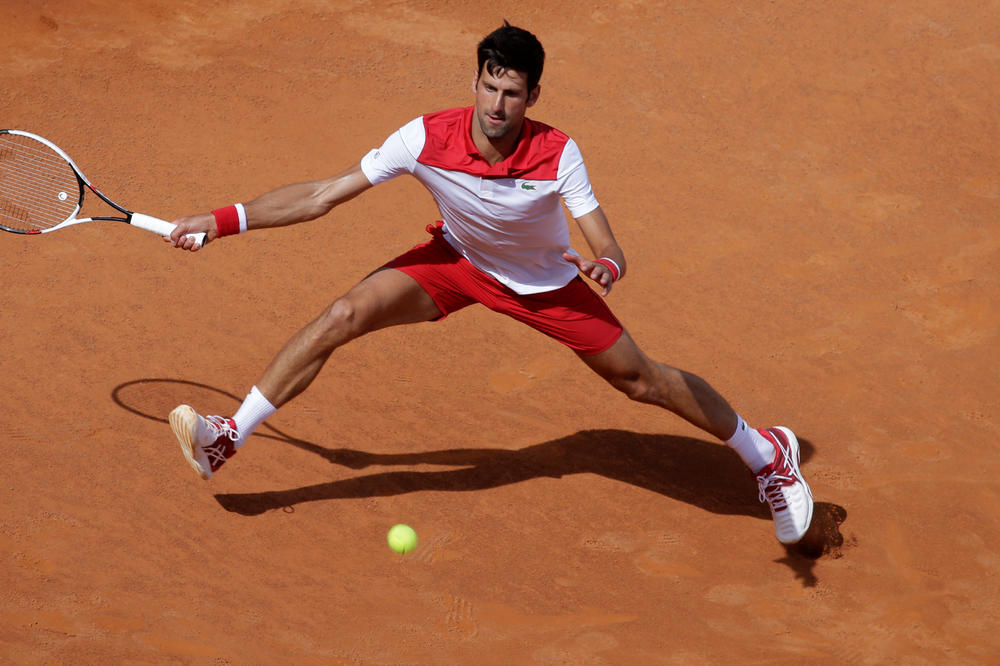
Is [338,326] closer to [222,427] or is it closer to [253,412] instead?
[253,412]

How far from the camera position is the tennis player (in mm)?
4879

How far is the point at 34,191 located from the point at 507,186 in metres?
3.00

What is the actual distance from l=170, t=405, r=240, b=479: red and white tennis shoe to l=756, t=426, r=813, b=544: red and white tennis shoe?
2.55 metres

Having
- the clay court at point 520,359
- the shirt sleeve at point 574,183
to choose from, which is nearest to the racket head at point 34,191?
the clay court at point 520,359

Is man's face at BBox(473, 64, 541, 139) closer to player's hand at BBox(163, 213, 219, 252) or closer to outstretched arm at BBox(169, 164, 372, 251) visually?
outstretched arm at BBox(169, 164, 372, 251)

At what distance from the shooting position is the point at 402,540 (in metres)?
5.29

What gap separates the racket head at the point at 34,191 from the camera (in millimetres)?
6223

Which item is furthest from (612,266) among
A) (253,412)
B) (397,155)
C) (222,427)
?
(222,427)

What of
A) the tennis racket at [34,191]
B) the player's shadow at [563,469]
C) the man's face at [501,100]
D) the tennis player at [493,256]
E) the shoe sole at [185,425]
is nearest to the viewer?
the man's face at [501,100]

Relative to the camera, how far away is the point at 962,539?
5492mm

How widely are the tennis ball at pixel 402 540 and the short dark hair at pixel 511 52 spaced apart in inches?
84.7

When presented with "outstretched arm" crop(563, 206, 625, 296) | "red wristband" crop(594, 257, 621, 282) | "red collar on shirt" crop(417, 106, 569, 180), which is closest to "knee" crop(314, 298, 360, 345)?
"red collar on shirt" crop(417, 106, 569, 180)

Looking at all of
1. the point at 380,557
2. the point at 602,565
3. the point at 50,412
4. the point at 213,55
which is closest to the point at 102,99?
the point at 213,55

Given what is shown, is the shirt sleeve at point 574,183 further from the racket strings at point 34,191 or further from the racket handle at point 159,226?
the racket strings at point 34,191
